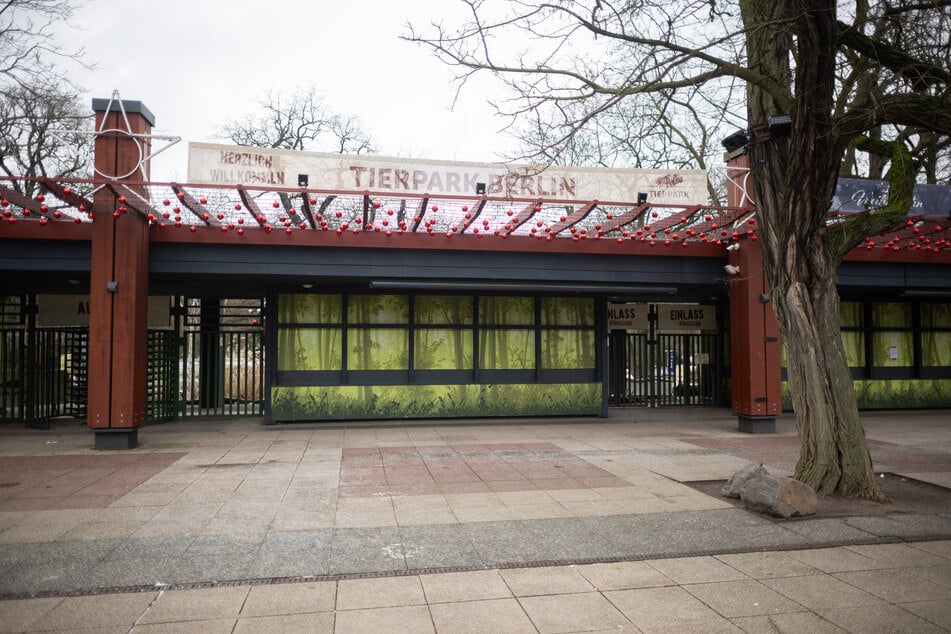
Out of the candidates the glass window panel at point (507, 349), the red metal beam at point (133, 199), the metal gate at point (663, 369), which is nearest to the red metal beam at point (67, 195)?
the red metal beam at point (133, 199)

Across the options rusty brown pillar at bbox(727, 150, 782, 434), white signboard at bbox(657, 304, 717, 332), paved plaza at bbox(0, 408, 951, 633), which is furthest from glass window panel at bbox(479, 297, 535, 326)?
paved plaza at bbox(0, 408, 951, 633)

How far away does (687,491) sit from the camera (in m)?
7.36

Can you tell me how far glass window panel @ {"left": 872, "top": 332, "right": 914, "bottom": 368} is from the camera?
16.5 m

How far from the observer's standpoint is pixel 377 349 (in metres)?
14.0

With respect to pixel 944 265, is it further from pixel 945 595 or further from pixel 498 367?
pixel 945 595

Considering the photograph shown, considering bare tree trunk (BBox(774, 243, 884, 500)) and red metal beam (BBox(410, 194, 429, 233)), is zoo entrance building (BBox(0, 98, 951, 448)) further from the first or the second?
bare tree trunk (BBox(774, 243, 884, 500))

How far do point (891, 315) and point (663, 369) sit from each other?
19.4 ft

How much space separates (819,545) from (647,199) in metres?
7.22

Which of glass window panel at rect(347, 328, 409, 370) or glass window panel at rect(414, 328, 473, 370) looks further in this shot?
glass window panel at rect(414, 328, 473, 370)

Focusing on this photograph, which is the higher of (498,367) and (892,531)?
(498,367)

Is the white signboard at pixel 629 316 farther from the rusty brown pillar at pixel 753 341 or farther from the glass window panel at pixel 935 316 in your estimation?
the glass window panel at pixel 935 316

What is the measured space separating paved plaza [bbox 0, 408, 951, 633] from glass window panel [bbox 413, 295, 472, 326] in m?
4.84

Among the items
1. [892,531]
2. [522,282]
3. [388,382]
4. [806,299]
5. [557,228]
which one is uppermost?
[557,228]

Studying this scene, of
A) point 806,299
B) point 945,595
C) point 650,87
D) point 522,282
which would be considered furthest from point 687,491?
point 522,282
